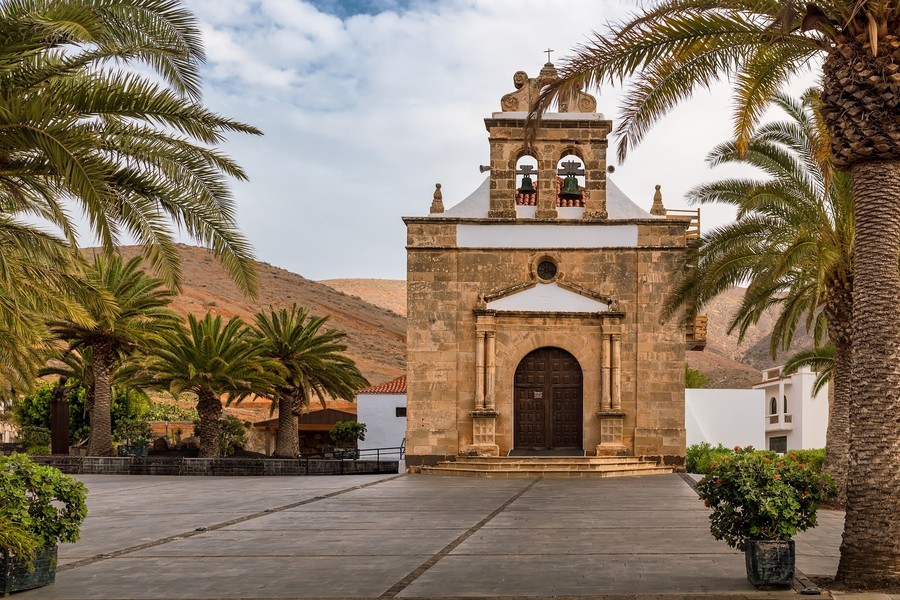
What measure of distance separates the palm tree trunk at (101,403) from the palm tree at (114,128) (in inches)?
654

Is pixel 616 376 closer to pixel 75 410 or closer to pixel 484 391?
pixel 484 391

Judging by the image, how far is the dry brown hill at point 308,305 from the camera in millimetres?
76375

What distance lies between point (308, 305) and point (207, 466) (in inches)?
2340

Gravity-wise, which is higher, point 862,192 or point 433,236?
point 433,236

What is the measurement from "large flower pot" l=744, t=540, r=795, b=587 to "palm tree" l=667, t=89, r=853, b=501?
7040 millimetres

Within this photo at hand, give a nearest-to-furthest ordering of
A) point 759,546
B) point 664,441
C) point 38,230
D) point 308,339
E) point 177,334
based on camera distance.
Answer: point 759,546 < point 38,230 < point 664,441 < point 177,334 < point 308,339

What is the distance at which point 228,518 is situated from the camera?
559 inches

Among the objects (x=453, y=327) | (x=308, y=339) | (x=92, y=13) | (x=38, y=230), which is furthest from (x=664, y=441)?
(x=92, y=13)

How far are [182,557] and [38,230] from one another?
5.73 metres

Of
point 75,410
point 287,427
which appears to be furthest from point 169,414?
point 287,427

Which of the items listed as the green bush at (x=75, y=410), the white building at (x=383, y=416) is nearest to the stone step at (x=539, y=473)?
the green bush at (x=75, y=410)

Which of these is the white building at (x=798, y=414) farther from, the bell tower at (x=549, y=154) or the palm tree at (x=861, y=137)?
the palm tree at (x=861, y=137)

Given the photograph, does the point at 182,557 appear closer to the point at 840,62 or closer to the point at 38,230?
the point at 38,230

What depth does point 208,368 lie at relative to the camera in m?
→ 27.9
